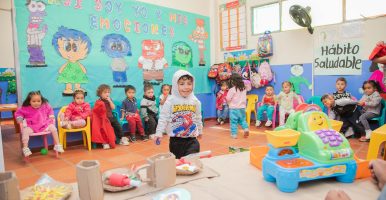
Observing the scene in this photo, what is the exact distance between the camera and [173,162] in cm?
144

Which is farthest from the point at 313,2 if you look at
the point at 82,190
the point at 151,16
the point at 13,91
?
the point at 13,91

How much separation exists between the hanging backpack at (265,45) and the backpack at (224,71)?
2.46 feet

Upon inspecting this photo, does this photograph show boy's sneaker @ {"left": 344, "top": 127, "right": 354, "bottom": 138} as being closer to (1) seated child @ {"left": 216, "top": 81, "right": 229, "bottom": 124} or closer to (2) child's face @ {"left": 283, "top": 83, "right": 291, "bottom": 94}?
(2) child's face @ {"left": 283, "top": 83, "right": 291, "bottom": 94}

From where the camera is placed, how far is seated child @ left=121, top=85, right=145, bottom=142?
4852 mm

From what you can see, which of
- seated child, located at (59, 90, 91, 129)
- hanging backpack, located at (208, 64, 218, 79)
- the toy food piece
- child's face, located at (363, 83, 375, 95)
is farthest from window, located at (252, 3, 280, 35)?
the toy food piece

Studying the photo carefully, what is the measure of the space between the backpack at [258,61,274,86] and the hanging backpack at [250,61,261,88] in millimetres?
72

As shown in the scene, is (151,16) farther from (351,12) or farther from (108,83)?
(351,12)

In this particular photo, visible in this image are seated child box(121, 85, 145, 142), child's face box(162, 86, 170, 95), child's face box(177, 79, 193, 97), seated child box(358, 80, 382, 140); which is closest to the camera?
child's face box(177, 79, 193, 97)

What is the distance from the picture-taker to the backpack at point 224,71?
6.23 m

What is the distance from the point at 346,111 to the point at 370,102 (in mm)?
363

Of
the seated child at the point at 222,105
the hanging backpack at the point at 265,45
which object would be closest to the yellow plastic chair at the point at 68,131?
the seated child at the point at 222,105

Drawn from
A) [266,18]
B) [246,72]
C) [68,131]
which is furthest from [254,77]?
[68,131]

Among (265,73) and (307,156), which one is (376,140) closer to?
(307,156)

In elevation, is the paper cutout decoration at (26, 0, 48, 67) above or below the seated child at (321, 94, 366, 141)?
above
